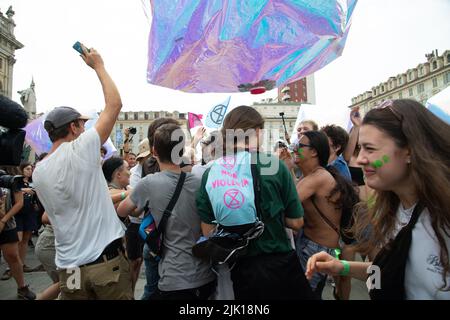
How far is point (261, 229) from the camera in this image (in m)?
1.76

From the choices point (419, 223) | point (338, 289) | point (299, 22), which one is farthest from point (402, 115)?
point (338, 289)

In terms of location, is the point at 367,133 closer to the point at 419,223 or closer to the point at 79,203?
the point at 419,223

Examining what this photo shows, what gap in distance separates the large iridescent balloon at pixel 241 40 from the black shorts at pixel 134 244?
143cm

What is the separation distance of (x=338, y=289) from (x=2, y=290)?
4.48 metres

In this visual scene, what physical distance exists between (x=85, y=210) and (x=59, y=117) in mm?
707

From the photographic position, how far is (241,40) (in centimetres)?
246

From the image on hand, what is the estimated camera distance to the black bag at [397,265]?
114 cm

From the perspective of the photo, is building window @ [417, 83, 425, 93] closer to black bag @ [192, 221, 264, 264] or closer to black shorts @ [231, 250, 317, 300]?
black shorts @ [231, 250, 317, 300]

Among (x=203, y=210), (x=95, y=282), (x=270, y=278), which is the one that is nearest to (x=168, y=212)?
(x=203, y=210)

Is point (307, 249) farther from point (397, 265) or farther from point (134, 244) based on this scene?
point (134, 244)

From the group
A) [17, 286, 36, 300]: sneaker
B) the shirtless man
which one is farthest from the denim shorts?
[17, 286, 36, 300]: sneaker

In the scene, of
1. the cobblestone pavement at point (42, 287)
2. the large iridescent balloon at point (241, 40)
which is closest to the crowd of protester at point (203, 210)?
the large iridescent balloon at point (241, 40)

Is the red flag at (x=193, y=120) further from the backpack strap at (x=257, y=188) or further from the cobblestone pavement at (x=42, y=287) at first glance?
the backpack strap at (x=257, y=188)

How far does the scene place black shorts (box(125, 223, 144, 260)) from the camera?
8.59ft
